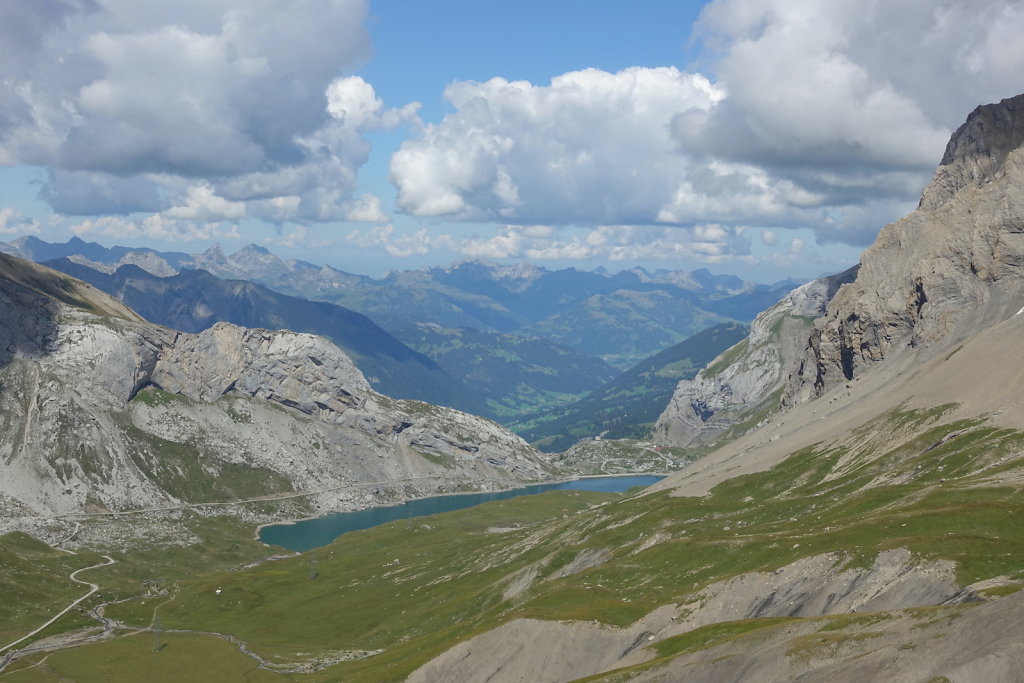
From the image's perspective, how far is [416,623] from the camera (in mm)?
148125

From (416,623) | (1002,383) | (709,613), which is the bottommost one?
(416,623)

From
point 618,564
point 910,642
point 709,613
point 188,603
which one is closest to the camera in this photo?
point 910,642

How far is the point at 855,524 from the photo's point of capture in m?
99.6

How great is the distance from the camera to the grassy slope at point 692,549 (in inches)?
3647

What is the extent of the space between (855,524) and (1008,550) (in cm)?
2191

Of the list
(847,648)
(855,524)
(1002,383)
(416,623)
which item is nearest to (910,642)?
(847,648)

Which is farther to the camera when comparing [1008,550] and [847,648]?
[1008,550]

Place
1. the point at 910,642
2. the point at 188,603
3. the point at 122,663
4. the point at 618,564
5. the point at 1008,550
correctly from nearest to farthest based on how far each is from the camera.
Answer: the point at 910,642 < the point at 1008,550 < the point at 618,564 < the point at 122,663 < the point at 188,603

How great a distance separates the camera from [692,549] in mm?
116375

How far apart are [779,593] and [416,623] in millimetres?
76676

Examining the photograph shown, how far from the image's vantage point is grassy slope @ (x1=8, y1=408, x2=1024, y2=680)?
9262 centimetres

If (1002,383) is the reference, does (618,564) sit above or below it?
below

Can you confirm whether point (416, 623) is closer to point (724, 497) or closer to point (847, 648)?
point (724, 497)

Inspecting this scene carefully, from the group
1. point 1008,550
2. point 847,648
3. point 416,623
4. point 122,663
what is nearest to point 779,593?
point 1008,550
